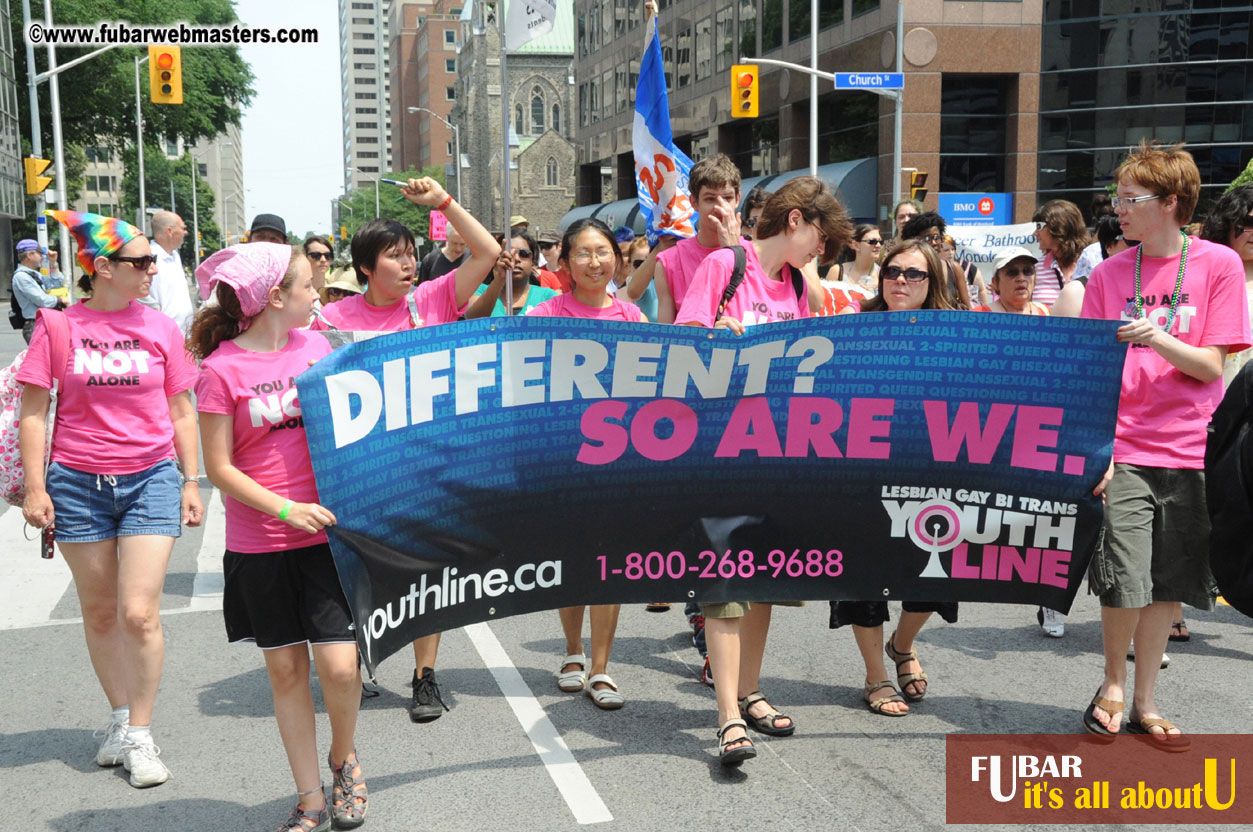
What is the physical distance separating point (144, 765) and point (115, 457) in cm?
112

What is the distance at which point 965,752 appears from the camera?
443 centimetres

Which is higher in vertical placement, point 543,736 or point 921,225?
point 921,225

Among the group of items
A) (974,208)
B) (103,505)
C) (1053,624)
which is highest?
(974,208)

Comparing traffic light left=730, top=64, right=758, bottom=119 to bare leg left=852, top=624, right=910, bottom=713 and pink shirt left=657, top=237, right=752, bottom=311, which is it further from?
bare leg left=852, top=624, right=910, bottom=713

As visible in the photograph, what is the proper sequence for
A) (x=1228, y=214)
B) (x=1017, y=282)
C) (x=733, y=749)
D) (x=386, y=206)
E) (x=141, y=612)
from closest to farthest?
(x=733, y=749), (x=141, y=612), (x=1228, y=214), (x=1017, y=282), (x=386, y=206)

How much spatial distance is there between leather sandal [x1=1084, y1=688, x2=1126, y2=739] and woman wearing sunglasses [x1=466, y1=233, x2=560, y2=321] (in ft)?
8.85

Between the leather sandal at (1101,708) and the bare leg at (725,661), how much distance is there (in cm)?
140

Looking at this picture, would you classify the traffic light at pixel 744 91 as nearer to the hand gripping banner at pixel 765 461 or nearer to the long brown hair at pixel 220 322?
the hand gripping banner at pixel 765 461

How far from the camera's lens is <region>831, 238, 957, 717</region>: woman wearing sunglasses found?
4.73 m

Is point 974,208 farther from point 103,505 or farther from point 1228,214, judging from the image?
point 103,505

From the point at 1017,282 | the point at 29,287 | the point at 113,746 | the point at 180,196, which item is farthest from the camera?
the point at 180,196

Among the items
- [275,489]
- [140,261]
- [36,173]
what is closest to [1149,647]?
[275,489]

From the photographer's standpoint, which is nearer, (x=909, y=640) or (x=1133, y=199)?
(x=1133, y=199)

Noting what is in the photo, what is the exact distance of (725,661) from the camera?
4.29 m
